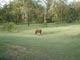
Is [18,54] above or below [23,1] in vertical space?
below

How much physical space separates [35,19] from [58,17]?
3075 millimetres

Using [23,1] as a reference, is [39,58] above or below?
below

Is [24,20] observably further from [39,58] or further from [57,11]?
[39,58]

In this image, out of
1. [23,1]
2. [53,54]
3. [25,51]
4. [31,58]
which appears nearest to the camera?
[31,58]

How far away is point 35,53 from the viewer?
10.0 m

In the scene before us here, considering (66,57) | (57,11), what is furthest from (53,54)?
(57,11)

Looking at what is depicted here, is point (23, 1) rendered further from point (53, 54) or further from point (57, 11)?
point (53, 54)

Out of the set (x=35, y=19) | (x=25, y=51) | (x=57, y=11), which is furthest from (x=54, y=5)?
(x=25, y=51)

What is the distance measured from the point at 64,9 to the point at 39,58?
72.2 feet

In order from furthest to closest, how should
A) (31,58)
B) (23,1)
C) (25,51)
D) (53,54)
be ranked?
(23,1)
(25,51)
(53,54)
(31,58)

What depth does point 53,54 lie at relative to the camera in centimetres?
975

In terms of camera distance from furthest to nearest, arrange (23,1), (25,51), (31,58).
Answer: (23,1) → (25,51) → (31,58)

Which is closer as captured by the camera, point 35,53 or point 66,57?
point 66,57

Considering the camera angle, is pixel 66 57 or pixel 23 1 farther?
pixel 23 1
